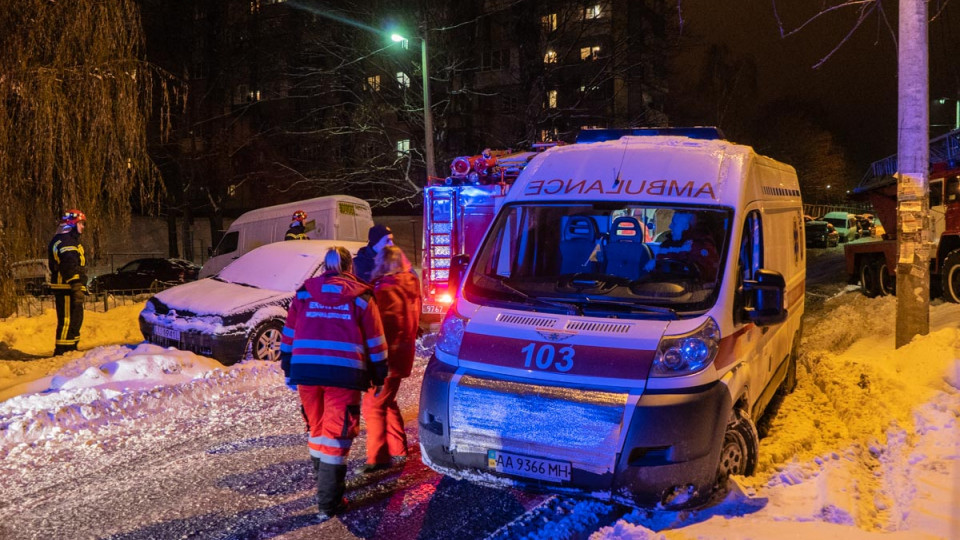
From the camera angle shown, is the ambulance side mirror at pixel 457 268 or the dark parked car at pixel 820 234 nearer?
the ambulance side mirror at pixel 457 268

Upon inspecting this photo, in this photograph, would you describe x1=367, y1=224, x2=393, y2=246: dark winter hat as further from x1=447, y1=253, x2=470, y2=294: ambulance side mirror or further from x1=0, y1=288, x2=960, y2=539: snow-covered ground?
x1=0, y1=288, x2=960, y2=539: snow-covered ground

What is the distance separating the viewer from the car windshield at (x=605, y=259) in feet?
14.9

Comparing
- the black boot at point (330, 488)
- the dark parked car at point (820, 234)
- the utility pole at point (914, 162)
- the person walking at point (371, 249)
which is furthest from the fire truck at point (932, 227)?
the dark parked car at point (820, 234)

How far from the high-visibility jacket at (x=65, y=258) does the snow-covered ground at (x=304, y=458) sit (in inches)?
65.1

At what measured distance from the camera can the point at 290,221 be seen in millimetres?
17422

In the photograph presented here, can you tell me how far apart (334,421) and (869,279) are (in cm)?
1567

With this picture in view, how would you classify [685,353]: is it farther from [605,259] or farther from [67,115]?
[67,115]

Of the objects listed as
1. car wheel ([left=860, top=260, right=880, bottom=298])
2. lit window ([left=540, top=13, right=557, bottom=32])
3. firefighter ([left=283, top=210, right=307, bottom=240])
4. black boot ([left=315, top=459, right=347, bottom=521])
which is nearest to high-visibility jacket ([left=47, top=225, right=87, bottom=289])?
firefighter ([left=283, top=210, right=307, bottom=240])

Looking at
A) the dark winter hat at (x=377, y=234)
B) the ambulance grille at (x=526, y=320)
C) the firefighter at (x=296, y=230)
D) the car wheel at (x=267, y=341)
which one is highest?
the firefighter at (x=296, y=230)

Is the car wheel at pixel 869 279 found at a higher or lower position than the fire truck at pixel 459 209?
lower

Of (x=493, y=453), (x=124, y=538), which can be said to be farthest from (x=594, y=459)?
(x=124, y=538)

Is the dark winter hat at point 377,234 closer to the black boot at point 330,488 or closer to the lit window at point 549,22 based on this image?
the black boot at point 330,488

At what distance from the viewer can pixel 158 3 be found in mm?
32812

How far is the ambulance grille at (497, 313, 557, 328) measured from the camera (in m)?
4.37
